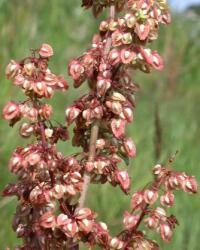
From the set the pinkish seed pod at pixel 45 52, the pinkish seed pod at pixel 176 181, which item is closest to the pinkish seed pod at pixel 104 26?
the pinkish seed pod at pixel 45 52

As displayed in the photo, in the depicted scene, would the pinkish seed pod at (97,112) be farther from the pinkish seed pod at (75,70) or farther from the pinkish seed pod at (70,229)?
the pinkish seed pod at (70,229)

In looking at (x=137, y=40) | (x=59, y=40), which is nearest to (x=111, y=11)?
(x=137, y=40)

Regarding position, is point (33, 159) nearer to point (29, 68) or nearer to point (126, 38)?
point (29, 68)

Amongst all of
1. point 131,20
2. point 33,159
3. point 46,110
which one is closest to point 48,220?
point 33,159

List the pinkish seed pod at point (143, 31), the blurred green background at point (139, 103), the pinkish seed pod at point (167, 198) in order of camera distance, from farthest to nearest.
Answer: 1. the blurred green background at point (139, 103)
2. the pinkish seed pod at point (167, 198)
3. the pinkish seed pod at point (143, 31)

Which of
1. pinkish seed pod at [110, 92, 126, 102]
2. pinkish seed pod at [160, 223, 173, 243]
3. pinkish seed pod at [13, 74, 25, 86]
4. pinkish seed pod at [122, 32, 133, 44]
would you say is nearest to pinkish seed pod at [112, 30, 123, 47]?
pinkish seed pod at [122, 32, 133, 44]

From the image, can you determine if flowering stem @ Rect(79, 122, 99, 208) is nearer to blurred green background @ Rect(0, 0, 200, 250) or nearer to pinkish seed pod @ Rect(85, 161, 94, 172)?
pinkish seed pod @ Rect(85, 161, 94, 172)

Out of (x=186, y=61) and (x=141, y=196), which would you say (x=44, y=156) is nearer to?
(x=141, y=196)
